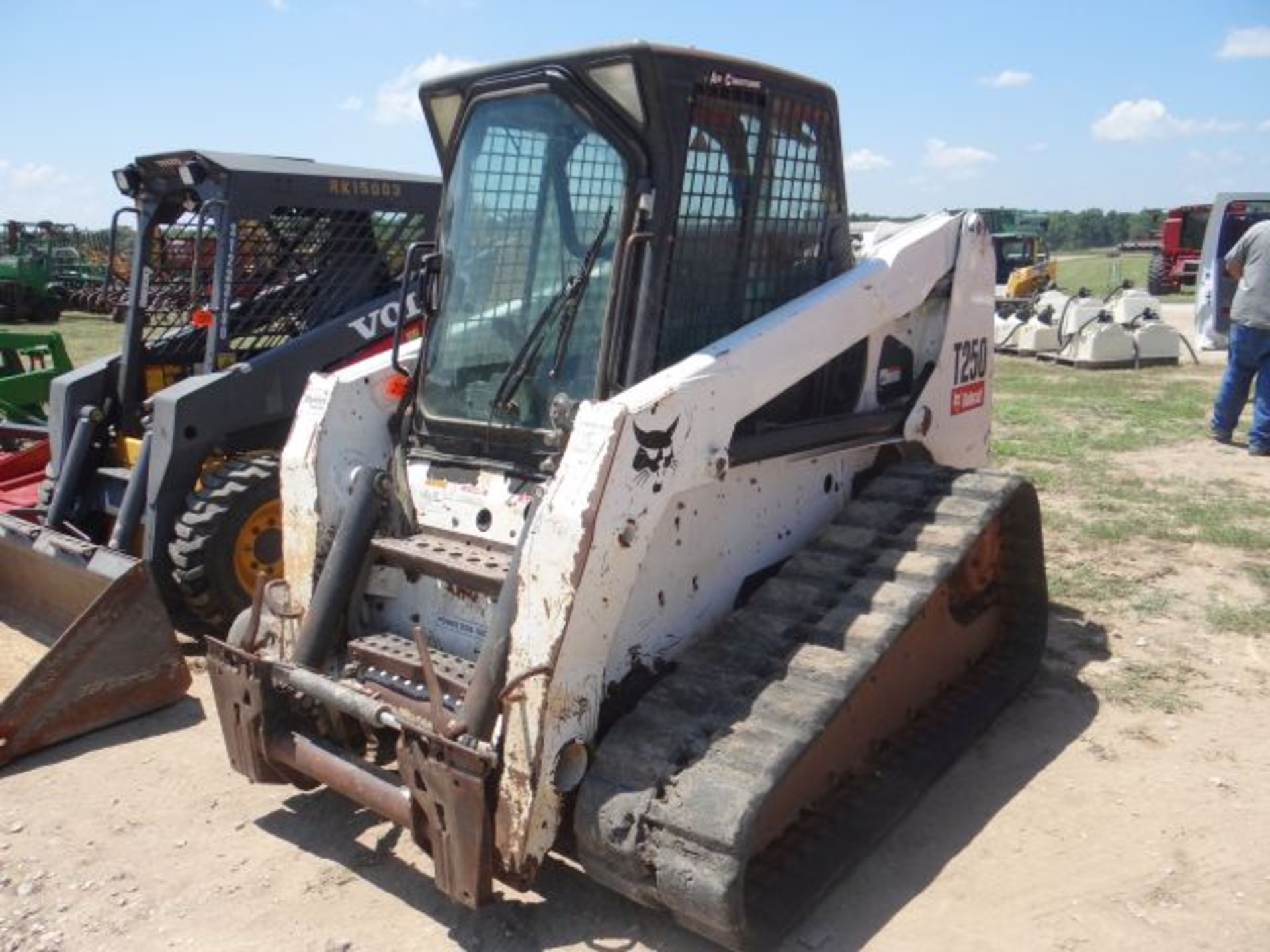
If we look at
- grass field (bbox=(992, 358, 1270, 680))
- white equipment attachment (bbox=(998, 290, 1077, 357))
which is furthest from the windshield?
white equipment attachment (bbox=(998, 290, 1077, 357))

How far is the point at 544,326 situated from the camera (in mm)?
3729

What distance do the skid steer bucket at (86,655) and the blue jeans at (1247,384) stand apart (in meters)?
7.75

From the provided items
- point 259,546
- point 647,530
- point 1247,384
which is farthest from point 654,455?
point 1247,384

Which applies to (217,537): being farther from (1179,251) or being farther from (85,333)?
(1179,251)

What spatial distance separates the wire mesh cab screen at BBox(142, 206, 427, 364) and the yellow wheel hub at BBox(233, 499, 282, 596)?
991 millimetres

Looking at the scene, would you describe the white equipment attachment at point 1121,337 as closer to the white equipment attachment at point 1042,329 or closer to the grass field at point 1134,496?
the white equipment attachment at point 1042,329

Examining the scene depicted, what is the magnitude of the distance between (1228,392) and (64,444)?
8.35m

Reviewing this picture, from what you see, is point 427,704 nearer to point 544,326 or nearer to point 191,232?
point 544,326

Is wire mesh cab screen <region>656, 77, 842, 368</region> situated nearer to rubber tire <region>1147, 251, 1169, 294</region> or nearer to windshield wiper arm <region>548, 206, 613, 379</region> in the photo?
windshield wiper arm <region>548, 206, 613, 379</region>

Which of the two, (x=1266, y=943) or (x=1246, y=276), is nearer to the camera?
(x=1266, y=943)

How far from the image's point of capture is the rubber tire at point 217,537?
17.4ft

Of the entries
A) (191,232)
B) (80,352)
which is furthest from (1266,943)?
(80,352)

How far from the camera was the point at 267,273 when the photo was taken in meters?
6.23

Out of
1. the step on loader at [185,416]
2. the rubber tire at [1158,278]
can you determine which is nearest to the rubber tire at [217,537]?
the step on loader at [185,416]
